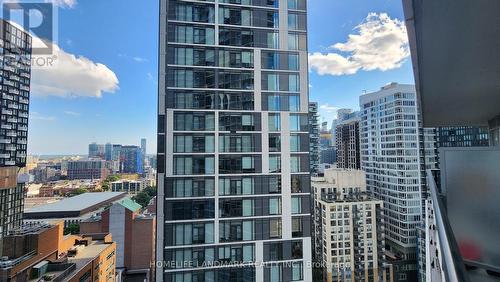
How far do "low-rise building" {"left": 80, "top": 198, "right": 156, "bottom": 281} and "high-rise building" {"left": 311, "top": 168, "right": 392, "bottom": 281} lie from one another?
52.9 feet

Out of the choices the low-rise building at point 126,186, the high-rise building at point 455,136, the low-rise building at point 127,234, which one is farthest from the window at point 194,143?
the low-rise building at point 126,186

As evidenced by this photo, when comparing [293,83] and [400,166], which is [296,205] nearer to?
[293,83]

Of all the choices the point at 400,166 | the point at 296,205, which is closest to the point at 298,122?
the point at 296,205

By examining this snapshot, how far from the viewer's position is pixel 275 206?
34.2ft

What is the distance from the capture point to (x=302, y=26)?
11.3 metres

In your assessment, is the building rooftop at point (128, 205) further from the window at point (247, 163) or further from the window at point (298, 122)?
the window at point (298, 122)

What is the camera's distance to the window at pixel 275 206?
10.4 m

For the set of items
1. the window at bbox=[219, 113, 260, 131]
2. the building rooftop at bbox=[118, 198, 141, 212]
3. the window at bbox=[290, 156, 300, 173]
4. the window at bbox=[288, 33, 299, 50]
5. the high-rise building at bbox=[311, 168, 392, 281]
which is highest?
the window at bbox=[288, 33, 299, 50]

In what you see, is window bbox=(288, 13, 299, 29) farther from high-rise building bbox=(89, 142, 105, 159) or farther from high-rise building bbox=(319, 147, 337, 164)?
high-rise building bbox=(89, 142, 105, 159)

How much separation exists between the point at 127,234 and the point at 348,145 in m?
32.7

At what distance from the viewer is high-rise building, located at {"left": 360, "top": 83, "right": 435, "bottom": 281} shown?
88.7ft

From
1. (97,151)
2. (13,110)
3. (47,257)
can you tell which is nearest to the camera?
(47,257)

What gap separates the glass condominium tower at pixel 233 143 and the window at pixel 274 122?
0.04m

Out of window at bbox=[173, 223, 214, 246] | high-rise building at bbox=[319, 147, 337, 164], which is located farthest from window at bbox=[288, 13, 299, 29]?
high-rise building at bbox=[319, 147, 337, 164]
